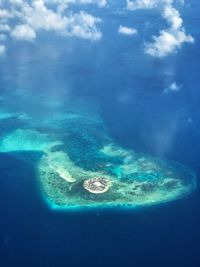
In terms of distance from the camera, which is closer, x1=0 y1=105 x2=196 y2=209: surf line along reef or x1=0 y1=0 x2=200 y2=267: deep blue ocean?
x1=0 y1=0 x2=200 y2=267: deep blue ocean

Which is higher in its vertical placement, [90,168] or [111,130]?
[111,130]

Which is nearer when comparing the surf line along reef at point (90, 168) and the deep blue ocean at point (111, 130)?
the deep blue ocean at point (111, 130)

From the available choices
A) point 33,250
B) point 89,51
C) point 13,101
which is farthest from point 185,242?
point 89,51

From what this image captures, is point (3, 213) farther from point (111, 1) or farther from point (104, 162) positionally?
point (111, 1)

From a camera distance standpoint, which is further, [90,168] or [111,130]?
[111,130]
